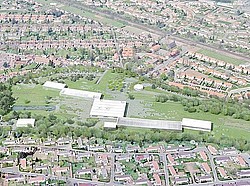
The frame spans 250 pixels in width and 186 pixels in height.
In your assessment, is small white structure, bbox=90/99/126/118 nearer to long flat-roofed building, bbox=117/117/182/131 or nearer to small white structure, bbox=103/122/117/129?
long flat-roofed building, bbox=117/117/182/131

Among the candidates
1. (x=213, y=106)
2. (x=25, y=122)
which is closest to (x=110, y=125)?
(x=25, y=122)

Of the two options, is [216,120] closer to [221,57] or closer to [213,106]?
[213,106]

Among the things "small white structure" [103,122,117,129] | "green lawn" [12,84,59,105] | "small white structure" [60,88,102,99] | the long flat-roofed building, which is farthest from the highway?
"small white structure" [103,122,117,129]

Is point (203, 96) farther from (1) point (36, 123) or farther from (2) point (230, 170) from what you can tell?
(1) point (36, 123)

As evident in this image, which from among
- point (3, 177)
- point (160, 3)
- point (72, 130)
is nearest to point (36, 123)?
point (72, 130)

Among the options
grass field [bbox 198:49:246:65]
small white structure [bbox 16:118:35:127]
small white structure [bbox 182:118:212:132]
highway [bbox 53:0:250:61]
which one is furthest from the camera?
highway [bbox 53:0:250:61]

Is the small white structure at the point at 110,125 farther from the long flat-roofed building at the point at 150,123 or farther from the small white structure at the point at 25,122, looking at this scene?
the small white structure at the point at 25,122

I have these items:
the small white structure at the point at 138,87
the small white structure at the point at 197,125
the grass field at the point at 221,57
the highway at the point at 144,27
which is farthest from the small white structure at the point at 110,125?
the highway at the point at 144,27
